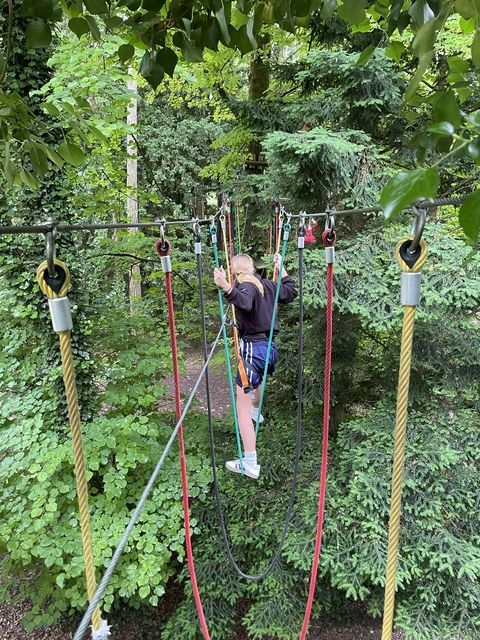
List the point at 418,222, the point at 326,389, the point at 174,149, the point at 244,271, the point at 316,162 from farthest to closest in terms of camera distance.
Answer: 1. the point at 174,149
2. the point at 316,162
3. the point at 244,271
4. the point at 326,389
5. the point at 418,222

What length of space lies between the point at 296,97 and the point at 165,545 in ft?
11.7

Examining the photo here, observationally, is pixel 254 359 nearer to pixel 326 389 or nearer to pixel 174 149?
pixel 326 389

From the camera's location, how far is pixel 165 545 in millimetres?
2816

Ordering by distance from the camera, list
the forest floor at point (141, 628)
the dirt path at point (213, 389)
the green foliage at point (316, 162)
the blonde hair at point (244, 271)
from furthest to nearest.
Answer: the dirt path at point (213, 389), the forest floor at point (141, 628), the green foliage at point (316, 162), the blonde hair at point (244, 271)

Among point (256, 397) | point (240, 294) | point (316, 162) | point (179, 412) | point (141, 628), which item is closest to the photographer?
point (179, 412)

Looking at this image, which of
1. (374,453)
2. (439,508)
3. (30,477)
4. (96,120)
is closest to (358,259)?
(374,453)

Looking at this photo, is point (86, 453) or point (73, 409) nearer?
point (73, 409)

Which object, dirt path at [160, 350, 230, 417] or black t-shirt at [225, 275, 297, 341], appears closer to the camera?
black t-shirt at [225, 275, 297, 341]

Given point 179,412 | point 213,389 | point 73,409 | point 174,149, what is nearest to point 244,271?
point 179,412

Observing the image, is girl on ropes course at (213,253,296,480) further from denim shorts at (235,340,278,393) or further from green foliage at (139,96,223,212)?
green foliage at (139,96,223,212)

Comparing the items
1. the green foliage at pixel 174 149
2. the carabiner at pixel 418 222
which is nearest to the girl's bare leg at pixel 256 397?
the carabiner at pixel 418 222

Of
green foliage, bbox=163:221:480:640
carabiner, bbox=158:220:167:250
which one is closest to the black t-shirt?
green foliage, bbox=163:221:480:640

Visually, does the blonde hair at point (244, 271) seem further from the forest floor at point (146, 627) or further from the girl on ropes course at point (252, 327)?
the forest floor at point (146, 627)

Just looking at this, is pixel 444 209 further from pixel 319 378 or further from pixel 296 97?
pixel 319 378
